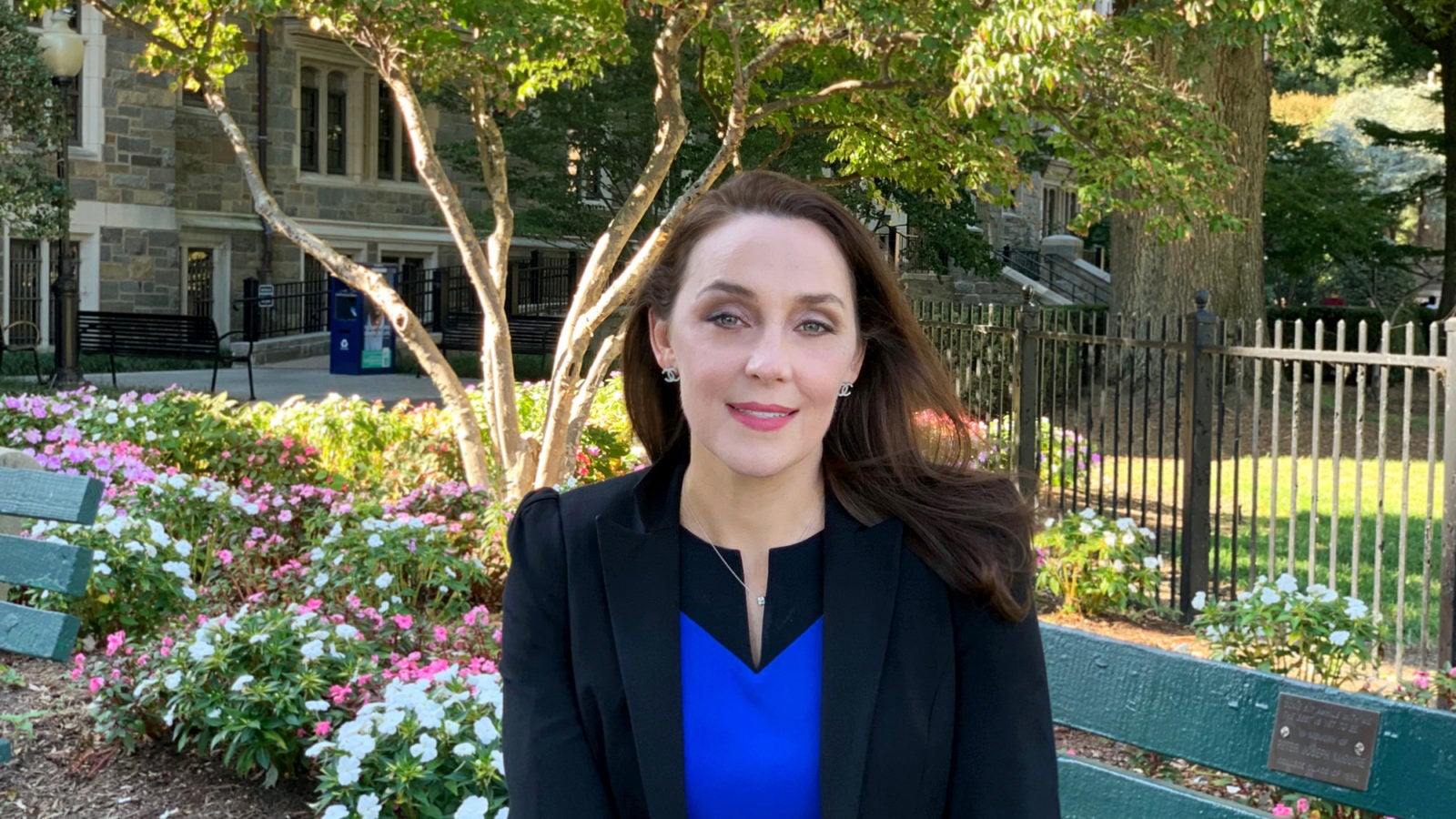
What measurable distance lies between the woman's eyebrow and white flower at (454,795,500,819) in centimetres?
145

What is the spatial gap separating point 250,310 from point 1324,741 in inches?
907

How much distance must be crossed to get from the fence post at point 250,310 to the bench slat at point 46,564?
19626 mm

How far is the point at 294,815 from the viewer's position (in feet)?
13.4

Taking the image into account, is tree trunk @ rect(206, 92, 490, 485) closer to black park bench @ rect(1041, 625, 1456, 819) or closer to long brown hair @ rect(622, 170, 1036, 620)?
long brown hair @ rect(622, 170, 1036, 620)

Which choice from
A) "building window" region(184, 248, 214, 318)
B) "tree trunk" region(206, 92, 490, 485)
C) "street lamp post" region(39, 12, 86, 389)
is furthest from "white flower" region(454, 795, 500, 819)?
"building window" region(184, 248, 214, 318)

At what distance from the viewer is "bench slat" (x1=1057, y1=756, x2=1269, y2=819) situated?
244 cm

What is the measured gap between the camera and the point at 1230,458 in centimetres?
1441

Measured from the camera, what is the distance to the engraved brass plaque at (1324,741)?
220 cm

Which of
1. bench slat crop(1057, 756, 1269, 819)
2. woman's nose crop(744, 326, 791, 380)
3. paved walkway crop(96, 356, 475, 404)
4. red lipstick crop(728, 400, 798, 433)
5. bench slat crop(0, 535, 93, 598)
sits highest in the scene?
woman's nose crop(744, 326, 791, 380)

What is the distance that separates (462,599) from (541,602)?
4238mm

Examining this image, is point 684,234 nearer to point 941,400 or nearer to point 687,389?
point 687,389

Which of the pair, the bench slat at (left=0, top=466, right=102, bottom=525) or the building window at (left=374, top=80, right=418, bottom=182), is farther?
the building window at (left=374, top=80, right=418, bottom=182)

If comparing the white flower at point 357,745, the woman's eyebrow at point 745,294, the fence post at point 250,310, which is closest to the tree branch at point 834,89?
the white flower at point 357,745

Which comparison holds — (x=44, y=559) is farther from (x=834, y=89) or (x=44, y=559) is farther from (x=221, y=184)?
(x=221, y=184)
